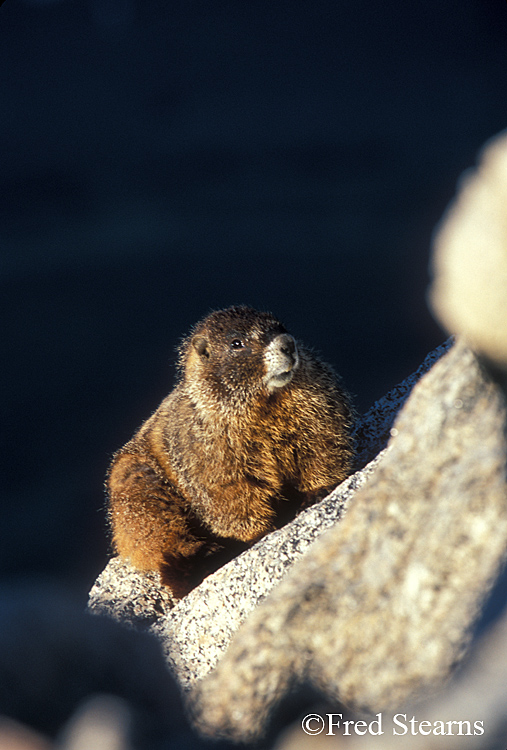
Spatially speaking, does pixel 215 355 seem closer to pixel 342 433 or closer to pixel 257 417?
pixel 257 417

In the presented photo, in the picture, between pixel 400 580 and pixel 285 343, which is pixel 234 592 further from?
pixel 400 580

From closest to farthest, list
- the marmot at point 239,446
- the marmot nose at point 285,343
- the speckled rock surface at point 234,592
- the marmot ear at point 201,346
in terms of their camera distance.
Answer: the speckled rock surface at point 234,592
the marmot nose at point 285,343
the marmot at point 239,446
the marmot ear at point 201,346

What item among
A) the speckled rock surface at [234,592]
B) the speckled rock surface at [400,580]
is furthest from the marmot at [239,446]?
the speckled rock surface at [400,580]

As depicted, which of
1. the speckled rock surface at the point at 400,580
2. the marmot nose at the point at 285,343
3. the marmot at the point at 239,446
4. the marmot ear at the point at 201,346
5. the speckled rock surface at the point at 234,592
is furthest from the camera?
the marmot ear at the point at 201,346

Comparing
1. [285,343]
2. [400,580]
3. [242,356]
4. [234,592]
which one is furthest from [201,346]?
[400,580]

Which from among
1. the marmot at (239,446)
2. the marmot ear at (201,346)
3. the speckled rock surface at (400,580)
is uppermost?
the marmot ear at (201,346)

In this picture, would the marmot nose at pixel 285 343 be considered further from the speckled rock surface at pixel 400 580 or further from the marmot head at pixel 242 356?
the speckled rock surface at pixel 400 580

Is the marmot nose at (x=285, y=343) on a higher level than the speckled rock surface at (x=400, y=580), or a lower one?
higher
